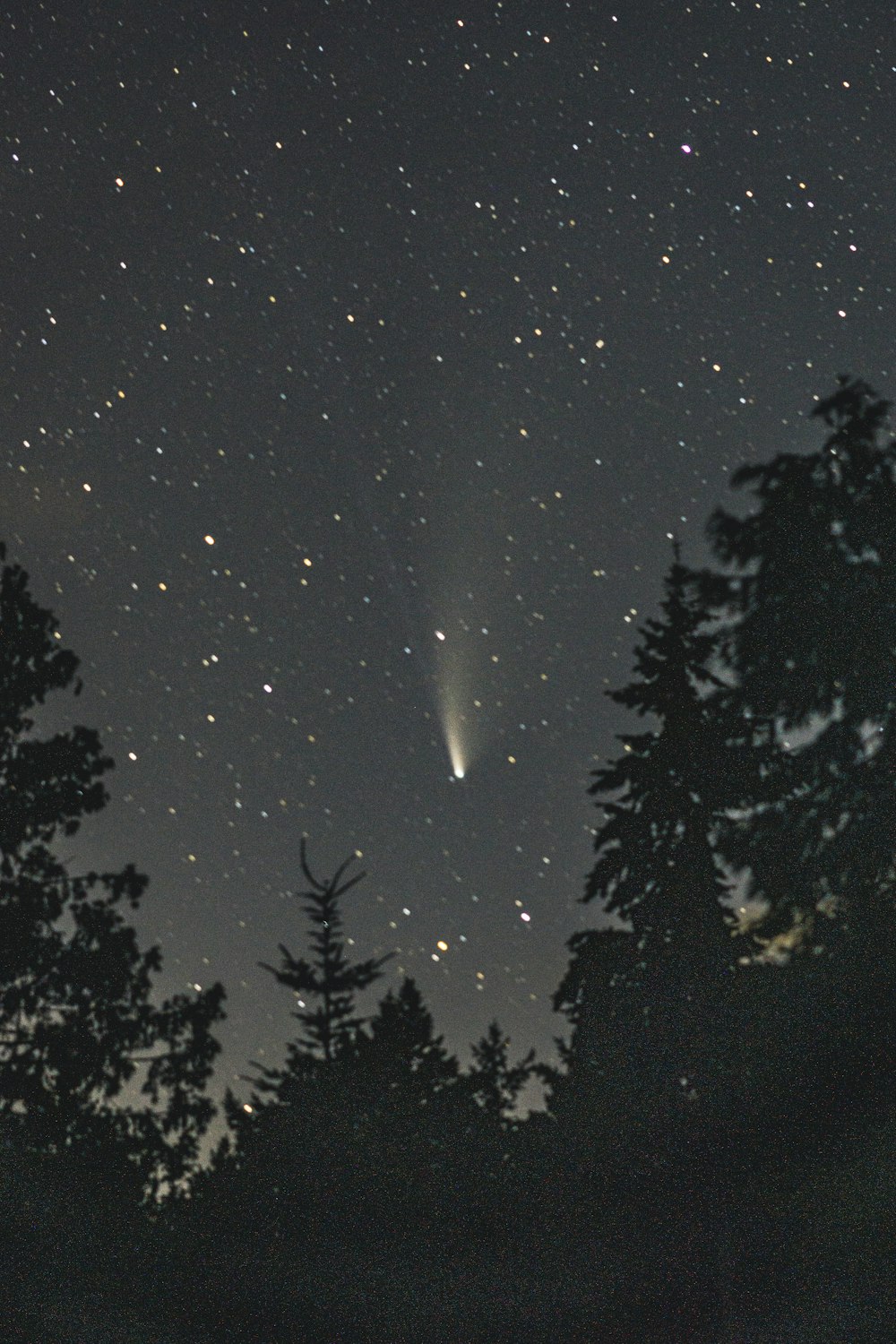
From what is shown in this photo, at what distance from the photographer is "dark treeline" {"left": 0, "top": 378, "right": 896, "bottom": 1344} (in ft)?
40.9

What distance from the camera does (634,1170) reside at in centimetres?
1884

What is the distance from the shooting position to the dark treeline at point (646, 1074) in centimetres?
1248

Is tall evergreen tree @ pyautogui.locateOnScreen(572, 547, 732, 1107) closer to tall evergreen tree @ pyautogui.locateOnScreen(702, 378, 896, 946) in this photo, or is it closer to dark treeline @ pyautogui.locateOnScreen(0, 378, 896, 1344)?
dark treeline @ pyautogui.locateOnScreen(0, 378, 896, 1344)

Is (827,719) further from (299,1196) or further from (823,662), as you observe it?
(299,1196)

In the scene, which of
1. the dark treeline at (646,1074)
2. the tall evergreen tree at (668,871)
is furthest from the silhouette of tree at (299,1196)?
the tall evergreen tree at (668,871)

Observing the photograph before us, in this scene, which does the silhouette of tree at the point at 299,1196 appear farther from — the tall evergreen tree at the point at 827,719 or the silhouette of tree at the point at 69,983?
the tall evergreen tree at the point at 827,719

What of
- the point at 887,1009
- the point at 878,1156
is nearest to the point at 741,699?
the point at 887,1009

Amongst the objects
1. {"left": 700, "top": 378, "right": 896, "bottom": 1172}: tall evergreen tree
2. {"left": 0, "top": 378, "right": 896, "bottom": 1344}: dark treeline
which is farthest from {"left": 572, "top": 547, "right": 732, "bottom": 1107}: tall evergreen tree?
{"left": 700, "top": 378, "right": 896, "bottom": 1172}: tall evergreen tree

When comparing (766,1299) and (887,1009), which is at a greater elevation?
(887,1009)

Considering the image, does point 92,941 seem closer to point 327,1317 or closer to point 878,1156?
point 327,1317

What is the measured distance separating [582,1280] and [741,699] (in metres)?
12.4

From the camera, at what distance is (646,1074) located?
1912cm

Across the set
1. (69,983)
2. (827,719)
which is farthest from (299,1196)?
(827,719)

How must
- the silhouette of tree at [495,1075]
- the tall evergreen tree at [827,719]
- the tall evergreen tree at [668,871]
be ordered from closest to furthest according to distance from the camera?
the tall evergreen tree at [827,719] < the tall evergreen tree at [668,871] < the silhouette of tree at [495,1075]
